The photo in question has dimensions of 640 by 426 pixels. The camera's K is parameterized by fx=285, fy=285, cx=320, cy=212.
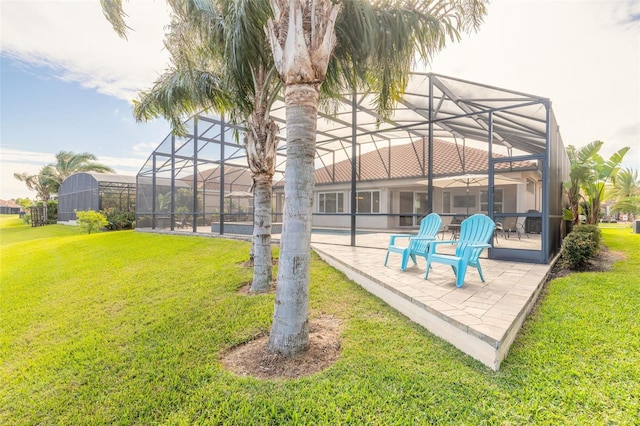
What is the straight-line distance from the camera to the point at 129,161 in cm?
4788

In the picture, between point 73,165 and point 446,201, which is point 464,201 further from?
point 73,165

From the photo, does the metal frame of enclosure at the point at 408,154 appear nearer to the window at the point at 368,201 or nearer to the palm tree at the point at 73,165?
the window at the point at 368,201

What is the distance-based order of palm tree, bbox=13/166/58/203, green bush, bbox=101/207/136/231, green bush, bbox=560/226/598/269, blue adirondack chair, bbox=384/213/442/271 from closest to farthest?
blue adirondack chair, bbox=384/213/442/271, green bush, bbox=560/226/598/269, green bush, bbox=101/207/136/231, palm tree, bbox=13/166/58/203

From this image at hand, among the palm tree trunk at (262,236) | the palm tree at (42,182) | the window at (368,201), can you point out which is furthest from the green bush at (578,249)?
the palm tree at (42,182)

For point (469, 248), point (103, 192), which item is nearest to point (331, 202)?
point (469, 248)

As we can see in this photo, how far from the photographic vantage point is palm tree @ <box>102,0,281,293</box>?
13.8ft

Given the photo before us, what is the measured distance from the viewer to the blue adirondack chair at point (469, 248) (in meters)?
4.45

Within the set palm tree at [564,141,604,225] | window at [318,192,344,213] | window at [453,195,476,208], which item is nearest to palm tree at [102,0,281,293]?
palm tree at [564,141,604,225]

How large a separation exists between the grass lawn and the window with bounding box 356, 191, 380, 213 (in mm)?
11626

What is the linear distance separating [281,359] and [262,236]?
3019mm

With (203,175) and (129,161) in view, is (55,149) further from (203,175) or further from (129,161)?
(203,175)

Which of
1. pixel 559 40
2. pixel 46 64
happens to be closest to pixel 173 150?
pixel 46 64

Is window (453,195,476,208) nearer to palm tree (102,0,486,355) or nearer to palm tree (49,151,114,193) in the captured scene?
palm tree (102,0,486,355)

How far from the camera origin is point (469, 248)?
4.39m
